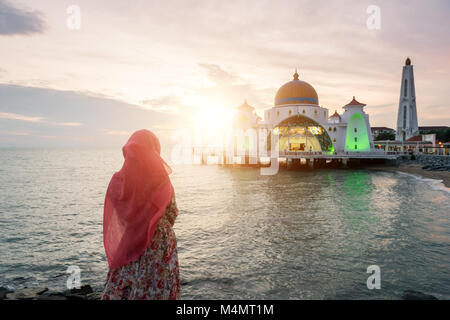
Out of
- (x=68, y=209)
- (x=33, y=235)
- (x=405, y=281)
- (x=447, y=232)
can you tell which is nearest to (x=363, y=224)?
(x=447, y=232)

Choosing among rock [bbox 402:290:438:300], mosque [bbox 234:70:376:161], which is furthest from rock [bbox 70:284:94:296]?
mosque [bbox 234:70:376:161]

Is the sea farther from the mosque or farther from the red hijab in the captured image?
the mosque

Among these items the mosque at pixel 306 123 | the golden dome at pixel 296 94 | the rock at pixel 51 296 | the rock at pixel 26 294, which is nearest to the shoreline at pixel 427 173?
the mosque at pixel 306 123

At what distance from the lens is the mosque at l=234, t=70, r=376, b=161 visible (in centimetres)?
5062

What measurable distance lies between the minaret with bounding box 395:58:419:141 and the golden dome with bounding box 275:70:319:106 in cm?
3395

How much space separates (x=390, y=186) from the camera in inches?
994

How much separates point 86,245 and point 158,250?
928 centimetres

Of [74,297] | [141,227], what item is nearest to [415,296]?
[141,227]

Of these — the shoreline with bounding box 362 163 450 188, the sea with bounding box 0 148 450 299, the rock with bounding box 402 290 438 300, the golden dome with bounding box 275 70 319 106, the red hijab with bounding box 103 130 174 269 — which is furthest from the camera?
the golden dome with bounding box 275 70 319 106

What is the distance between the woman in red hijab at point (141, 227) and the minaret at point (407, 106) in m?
82.0

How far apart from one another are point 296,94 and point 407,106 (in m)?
39.3

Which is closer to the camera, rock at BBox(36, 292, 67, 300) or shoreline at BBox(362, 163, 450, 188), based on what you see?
rock at BBox(36, 292, 67, 300)

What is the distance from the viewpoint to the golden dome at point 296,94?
2082 inches

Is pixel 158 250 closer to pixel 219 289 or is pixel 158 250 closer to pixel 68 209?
pixel 219 289
